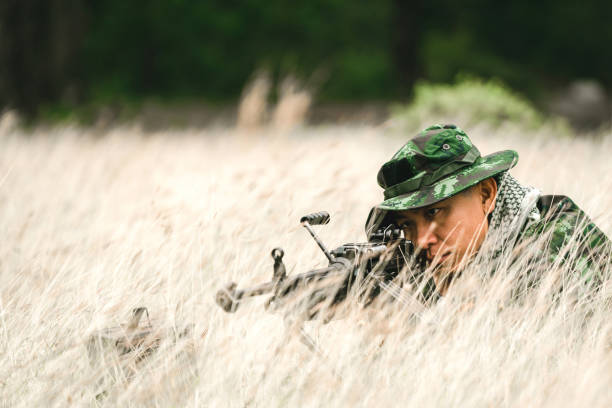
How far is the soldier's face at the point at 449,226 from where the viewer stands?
212 centimetres

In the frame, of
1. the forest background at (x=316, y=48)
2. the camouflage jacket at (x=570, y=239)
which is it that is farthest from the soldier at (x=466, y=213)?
the forest background at (x=316, y=48)

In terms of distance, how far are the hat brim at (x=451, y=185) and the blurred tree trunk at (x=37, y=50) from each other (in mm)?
10337

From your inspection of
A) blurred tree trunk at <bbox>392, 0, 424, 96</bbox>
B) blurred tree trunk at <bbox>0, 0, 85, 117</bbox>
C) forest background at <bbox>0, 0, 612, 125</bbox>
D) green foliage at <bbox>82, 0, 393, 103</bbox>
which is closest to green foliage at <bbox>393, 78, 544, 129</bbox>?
blurred tree trunk at <bbox>0, 0, 85, 117</bbox>

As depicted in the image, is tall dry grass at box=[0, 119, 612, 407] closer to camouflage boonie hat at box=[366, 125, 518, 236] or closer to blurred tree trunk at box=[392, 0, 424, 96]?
camouflage boonie hat at box=[366, 125, 518, 236]

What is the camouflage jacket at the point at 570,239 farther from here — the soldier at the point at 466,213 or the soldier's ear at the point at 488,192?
the soldier's ear at the point at 488,192

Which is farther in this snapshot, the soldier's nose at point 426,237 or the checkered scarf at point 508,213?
the checkered scarf at point 508,213

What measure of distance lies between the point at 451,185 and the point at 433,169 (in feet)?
0.34

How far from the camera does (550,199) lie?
7.91 feet

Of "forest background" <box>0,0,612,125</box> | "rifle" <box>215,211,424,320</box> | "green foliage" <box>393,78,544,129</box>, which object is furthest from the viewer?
"forest background" <box>0,0,612,125</box>

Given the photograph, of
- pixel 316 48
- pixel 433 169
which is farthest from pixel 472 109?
pixel 316 48

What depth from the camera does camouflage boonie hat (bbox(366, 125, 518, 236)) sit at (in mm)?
2072

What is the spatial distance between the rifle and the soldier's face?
2.6 inches

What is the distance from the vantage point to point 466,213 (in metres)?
2.20

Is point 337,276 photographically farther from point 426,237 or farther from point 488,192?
point 488,192
